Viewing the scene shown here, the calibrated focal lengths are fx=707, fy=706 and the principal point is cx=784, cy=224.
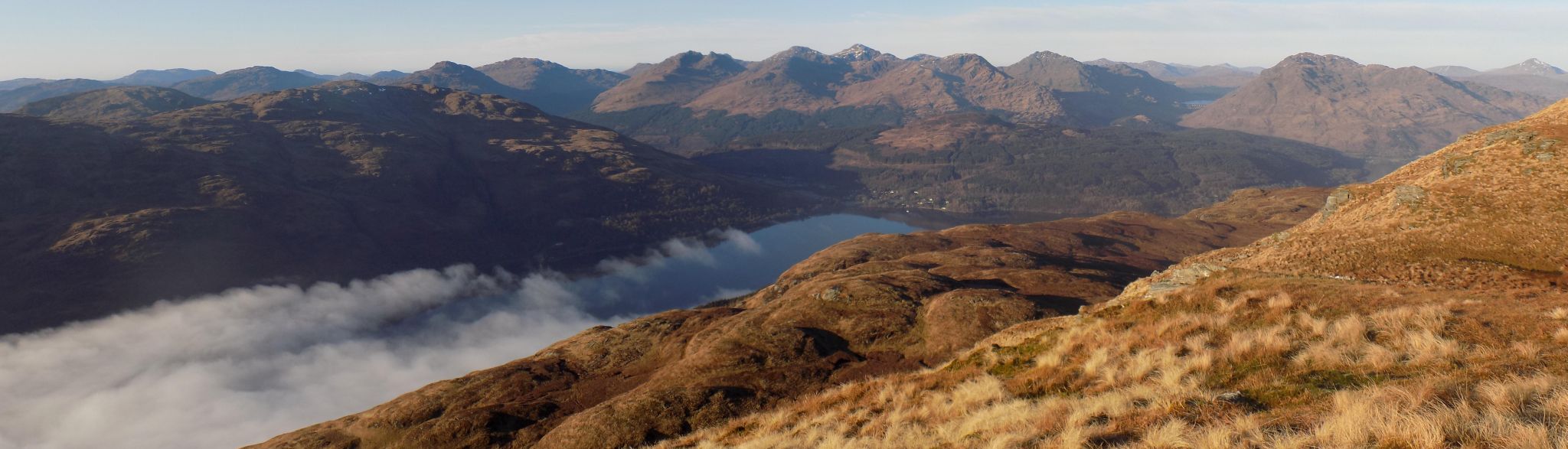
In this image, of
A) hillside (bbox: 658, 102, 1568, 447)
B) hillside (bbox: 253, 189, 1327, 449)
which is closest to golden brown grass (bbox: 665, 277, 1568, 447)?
hillside (bbox: 658, 102, 1568, 447)

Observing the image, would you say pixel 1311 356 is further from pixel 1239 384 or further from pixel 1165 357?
pixel 1165 357

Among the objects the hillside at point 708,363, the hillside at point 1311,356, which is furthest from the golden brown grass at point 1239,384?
the hillside at point 708,363

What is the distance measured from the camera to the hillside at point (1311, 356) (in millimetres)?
14805

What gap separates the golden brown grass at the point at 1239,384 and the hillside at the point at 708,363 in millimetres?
20685

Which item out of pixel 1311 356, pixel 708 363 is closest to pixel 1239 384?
pixel 1311 356

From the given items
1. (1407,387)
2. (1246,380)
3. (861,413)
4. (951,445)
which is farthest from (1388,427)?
(861,413)

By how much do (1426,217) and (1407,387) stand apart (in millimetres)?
40488

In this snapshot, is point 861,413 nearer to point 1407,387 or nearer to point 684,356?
point 1407,387

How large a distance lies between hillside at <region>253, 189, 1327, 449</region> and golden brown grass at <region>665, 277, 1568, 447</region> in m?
20.7

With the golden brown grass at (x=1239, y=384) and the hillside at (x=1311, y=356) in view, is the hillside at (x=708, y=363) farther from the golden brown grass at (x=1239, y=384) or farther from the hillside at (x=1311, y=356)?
the golden brown grass at (x=1239, y=384)

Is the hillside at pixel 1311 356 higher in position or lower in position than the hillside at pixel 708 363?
higher

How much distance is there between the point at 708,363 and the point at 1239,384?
2069 inches

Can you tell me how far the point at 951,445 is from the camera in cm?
1983

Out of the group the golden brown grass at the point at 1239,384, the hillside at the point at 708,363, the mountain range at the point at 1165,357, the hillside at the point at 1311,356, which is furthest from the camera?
the hillside at the point at 708,363
